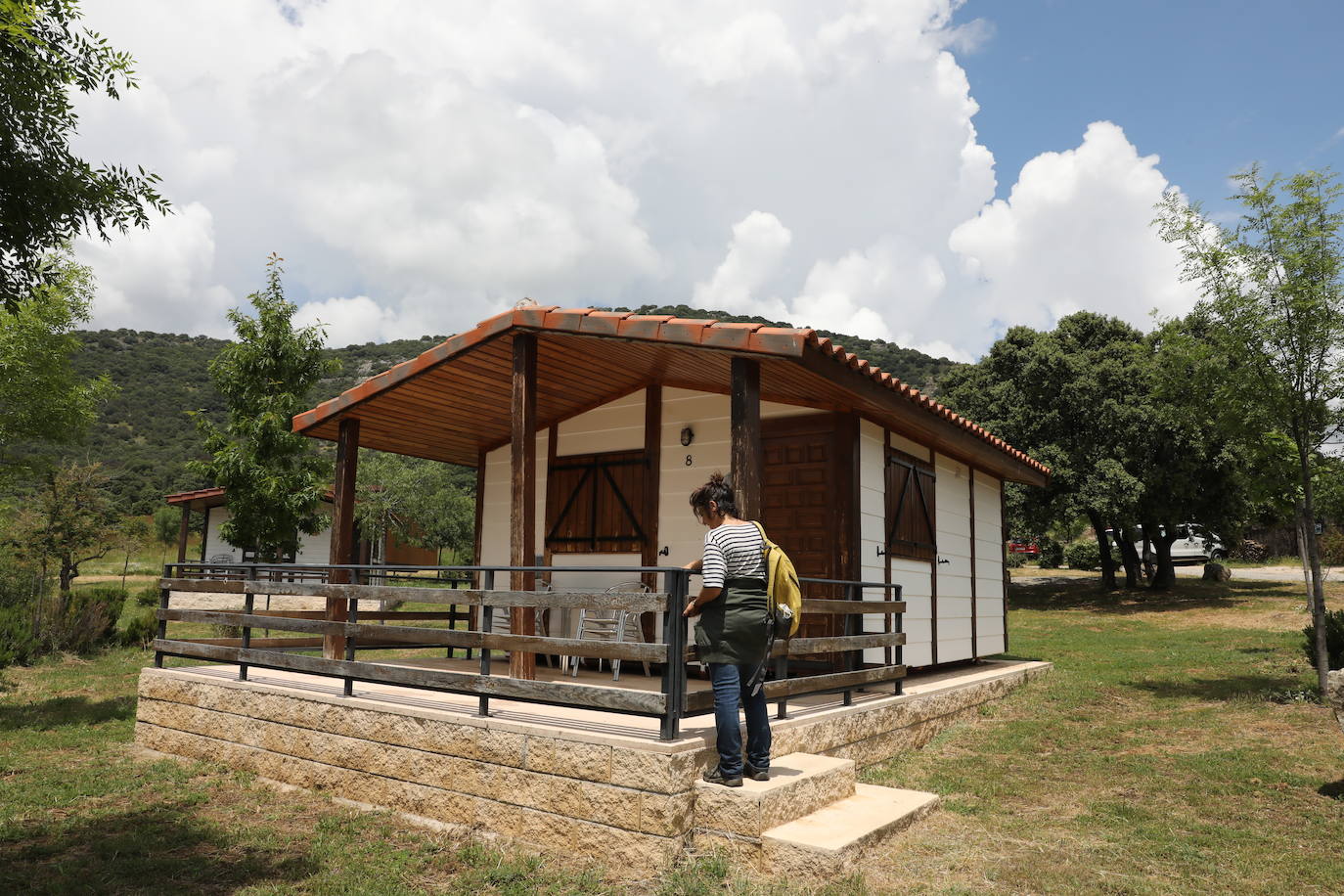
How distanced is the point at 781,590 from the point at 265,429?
43.0 feet

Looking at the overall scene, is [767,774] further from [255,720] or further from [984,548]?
[984,548]

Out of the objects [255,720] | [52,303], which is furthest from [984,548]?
[52,303]

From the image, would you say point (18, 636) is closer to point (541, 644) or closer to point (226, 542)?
point (226, 542)

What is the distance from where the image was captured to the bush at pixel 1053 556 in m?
35.8

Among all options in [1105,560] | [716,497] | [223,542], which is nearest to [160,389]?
[223,542]

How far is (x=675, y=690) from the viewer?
4797mm

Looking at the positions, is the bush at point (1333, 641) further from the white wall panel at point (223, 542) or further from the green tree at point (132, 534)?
the white wall panel at point (223, 542)

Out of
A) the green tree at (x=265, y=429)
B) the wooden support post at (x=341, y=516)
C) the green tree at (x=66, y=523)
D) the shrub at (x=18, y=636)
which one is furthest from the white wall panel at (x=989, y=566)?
the green tree at (x=66, y=523)

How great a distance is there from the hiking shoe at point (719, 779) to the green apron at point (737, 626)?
2.04ft

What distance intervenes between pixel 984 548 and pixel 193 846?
930 centimetres

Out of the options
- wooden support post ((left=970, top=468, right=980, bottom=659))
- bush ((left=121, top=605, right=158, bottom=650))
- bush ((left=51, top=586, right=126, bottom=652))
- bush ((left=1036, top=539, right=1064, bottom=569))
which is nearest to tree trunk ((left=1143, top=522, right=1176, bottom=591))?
bush ((left=1036, top=539, right=1064, bottom=569))

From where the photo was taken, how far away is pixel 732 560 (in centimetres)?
468

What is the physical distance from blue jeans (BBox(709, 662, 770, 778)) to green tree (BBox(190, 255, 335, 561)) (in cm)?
1269

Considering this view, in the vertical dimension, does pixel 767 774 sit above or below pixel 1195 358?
below
